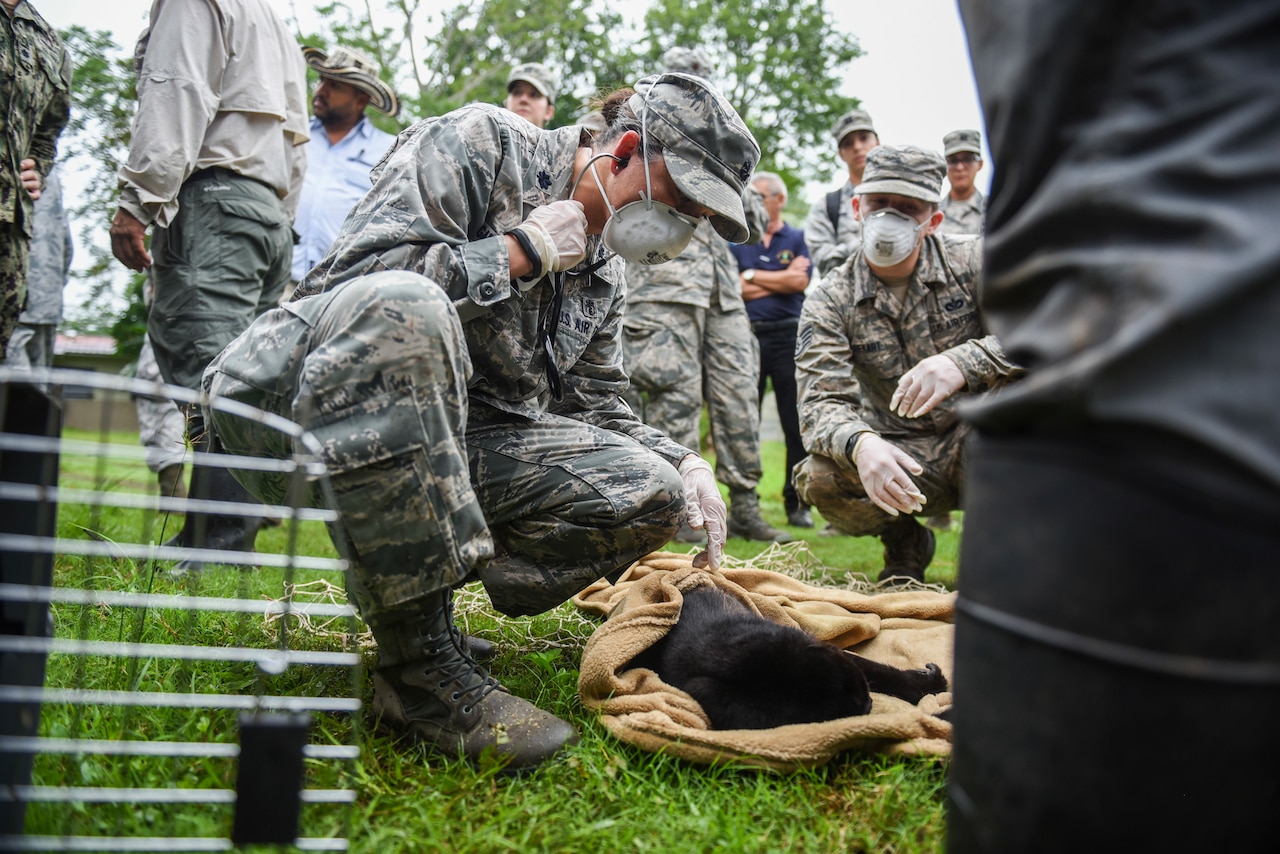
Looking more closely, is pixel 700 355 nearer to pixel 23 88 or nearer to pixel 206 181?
pixel 206 181

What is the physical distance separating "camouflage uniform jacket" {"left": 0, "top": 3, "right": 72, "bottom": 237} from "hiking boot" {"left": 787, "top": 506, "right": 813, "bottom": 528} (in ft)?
14.5

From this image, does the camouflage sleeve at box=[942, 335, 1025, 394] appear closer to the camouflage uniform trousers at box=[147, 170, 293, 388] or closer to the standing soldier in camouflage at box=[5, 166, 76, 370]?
the camouflage uniform trousers at box=[147, 170, 293, 388]

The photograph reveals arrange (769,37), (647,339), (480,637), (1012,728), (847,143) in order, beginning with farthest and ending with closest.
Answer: (769,37), (847,143), (647,339), (480,637), (1012,728)

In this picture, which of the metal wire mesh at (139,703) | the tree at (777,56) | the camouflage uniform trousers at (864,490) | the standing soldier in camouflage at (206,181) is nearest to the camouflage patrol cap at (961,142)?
the camouflage uniform trousers at (864,490)

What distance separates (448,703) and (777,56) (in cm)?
2592

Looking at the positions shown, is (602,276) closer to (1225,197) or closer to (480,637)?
(480,637)

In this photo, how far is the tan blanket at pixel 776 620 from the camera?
175 centimetres

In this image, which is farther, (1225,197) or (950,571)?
(950,571)

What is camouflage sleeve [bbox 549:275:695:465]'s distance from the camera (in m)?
2.67

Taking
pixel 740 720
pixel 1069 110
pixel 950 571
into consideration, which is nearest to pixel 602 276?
pixel 740 720

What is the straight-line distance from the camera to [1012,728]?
35.3 inches

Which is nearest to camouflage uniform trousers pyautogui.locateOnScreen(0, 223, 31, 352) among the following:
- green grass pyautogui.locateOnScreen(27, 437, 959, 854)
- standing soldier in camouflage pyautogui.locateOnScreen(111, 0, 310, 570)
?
standing soldier in camouflage pyautogui.locateOnScreen(111, 0, 310, 570)

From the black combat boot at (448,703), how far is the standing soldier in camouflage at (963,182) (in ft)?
15.6

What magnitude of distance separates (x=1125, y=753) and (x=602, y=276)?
2.02m
